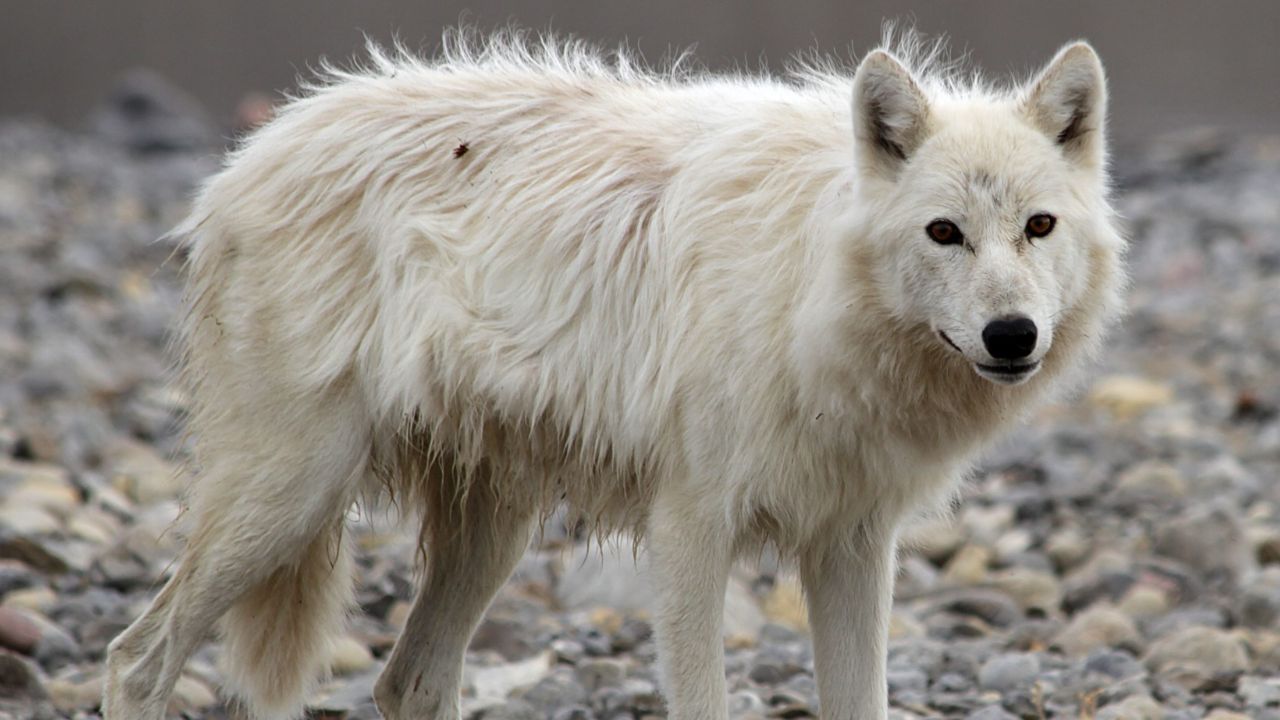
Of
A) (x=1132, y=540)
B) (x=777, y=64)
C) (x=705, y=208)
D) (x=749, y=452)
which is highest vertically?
(x=777, y=64)

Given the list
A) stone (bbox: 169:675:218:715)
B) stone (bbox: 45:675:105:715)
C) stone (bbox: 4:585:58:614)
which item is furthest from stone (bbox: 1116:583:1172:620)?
stone (bbox: 4:585:58:614)

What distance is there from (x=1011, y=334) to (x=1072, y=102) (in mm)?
→ 888

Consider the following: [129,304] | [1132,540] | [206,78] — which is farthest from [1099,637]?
[206,78]

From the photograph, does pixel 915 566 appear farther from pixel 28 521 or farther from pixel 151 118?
pixel 151 118

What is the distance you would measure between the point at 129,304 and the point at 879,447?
1070 centimetres

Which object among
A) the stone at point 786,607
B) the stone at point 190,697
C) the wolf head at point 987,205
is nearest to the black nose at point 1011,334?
the wolf head at point 987,205

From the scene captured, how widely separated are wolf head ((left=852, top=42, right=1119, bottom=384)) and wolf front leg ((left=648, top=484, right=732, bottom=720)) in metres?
0.91

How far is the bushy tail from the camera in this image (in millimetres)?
5781

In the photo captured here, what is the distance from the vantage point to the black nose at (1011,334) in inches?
174

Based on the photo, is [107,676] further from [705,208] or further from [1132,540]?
[1132,540]

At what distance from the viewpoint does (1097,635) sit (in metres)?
7.18

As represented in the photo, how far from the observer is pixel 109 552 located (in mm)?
7895

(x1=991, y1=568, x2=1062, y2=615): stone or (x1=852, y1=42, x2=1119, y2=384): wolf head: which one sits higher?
(x1=991, y1=568, x2=1062, y2=615): stone

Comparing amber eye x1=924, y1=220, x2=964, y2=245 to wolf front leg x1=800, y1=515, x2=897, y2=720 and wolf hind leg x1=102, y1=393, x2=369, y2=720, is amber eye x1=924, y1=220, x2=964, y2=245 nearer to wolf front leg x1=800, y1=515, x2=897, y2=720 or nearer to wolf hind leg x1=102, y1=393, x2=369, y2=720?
wolf front leg x1=800, y1=515, x2=897, y2=720
